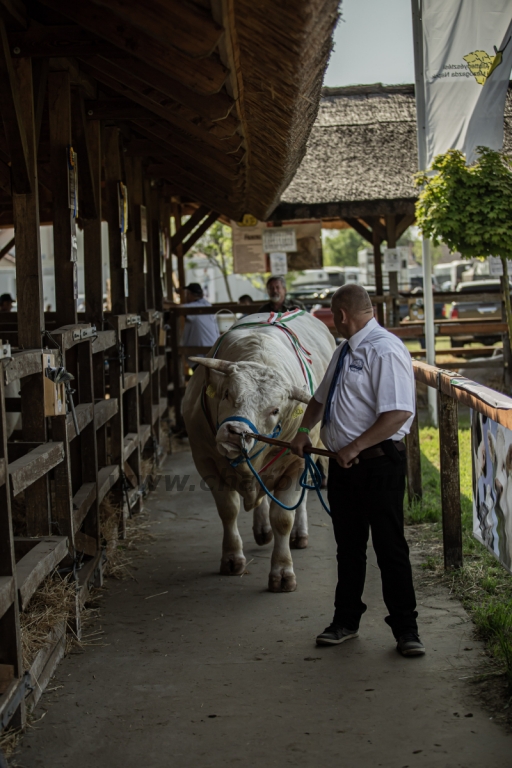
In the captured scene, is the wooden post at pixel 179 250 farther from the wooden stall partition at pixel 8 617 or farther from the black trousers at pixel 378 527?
the wooden stall partition at pixel 8 617

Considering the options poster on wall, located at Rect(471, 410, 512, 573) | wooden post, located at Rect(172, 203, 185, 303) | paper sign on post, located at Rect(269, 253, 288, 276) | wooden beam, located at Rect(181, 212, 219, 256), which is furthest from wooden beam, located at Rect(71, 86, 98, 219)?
wooden post, located at Rect(172, 203, 185, 303)

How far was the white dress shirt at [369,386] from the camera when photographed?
400 centimetres

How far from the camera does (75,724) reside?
356 cm

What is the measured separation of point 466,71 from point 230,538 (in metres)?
7.26

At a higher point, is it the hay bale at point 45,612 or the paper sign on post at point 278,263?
the paper sign on post at point 278,263

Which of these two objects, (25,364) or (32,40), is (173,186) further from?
(25,364)

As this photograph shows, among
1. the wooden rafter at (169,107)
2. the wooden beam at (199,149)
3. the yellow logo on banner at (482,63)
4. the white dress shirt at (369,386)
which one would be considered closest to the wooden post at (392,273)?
the yellow logo on banner at (482,63)

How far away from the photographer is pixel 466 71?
10.2 metres

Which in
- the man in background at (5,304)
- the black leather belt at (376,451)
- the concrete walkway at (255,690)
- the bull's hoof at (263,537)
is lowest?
the concrete walkway at (255,690)

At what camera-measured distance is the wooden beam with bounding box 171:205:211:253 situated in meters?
13.2

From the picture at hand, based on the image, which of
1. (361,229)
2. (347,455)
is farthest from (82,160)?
(361,229)

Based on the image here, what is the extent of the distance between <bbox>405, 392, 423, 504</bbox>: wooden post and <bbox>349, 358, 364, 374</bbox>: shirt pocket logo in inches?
118

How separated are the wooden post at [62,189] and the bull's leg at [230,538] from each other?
159 centimetres

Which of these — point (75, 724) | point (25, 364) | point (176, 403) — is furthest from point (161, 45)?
point (176, 403)
